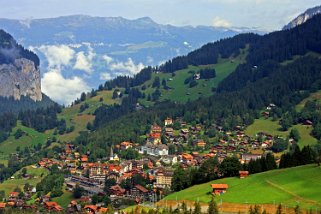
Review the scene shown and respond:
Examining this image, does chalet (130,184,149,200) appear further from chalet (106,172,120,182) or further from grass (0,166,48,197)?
grass (0,166,48,197)

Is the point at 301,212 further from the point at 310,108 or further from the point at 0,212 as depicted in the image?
the point at 310,108

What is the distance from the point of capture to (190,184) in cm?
11738

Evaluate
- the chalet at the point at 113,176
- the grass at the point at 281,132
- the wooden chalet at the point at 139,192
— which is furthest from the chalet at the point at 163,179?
the grass at the point at 281,132

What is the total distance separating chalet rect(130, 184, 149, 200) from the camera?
5160 inches


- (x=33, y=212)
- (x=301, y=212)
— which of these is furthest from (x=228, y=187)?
(x=33, y=212)

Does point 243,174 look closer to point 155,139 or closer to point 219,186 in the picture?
point 219,186

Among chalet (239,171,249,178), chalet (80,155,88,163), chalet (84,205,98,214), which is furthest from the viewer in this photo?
chalet (80,155,88,163)

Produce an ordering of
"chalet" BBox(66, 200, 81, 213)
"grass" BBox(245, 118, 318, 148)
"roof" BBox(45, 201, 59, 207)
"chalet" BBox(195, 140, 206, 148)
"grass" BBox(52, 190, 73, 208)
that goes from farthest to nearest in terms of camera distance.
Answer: "chalet" BBox(195, 140, 206, 148) < "grass" BBox(245, 118, 318, 148) < "grass" BBox(52, 190, 73, 208) < "roof" BBox(45, 201, 59, 207) < "chalet" BBox(66, 200, 81, 213)

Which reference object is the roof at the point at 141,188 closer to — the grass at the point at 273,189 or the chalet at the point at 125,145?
the grass at the point at 273,189

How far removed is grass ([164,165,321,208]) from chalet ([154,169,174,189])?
91.7 feet

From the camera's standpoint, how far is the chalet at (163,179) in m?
139

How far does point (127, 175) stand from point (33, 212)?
32.8m

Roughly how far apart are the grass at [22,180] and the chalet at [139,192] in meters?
40.8

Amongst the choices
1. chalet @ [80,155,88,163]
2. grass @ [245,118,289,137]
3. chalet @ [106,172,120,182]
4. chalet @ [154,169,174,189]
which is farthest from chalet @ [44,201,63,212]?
grass @ [245,118,289,137]
